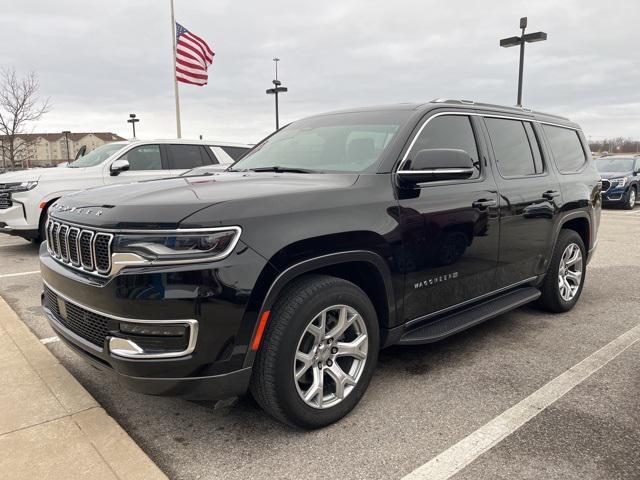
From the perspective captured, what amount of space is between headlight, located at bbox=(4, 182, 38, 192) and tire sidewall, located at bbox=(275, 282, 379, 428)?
6947 millimetres

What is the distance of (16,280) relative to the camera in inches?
245

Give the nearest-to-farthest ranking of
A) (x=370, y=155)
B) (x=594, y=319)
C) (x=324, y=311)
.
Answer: (x=324, y=311)
(x=370, y=155)
(x=594, y=319)

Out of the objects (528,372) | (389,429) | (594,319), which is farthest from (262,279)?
(594,319)

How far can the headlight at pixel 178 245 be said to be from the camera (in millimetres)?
2301

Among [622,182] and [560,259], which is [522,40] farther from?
[560,259]

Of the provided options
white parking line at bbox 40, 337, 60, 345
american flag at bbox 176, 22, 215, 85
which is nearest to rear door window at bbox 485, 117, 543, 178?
white parking line at bbox 40, 337, 60, 345

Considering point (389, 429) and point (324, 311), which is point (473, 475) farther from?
point (324, 311)

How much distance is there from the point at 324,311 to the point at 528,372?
1.77m

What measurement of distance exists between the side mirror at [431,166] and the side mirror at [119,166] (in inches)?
240

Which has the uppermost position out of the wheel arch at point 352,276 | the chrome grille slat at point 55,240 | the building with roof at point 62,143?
the building with roof at point 62,143

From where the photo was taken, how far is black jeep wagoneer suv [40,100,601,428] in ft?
7.59

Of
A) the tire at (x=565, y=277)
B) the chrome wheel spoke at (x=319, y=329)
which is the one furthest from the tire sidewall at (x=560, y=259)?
the chrome wheel spoke at (x=319, y=329)

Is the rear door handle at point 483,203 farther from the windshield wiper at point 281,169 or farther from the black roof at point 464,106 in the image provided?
the windshield wiper at point 281,169

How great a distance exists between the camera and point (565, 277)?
16.3ft
